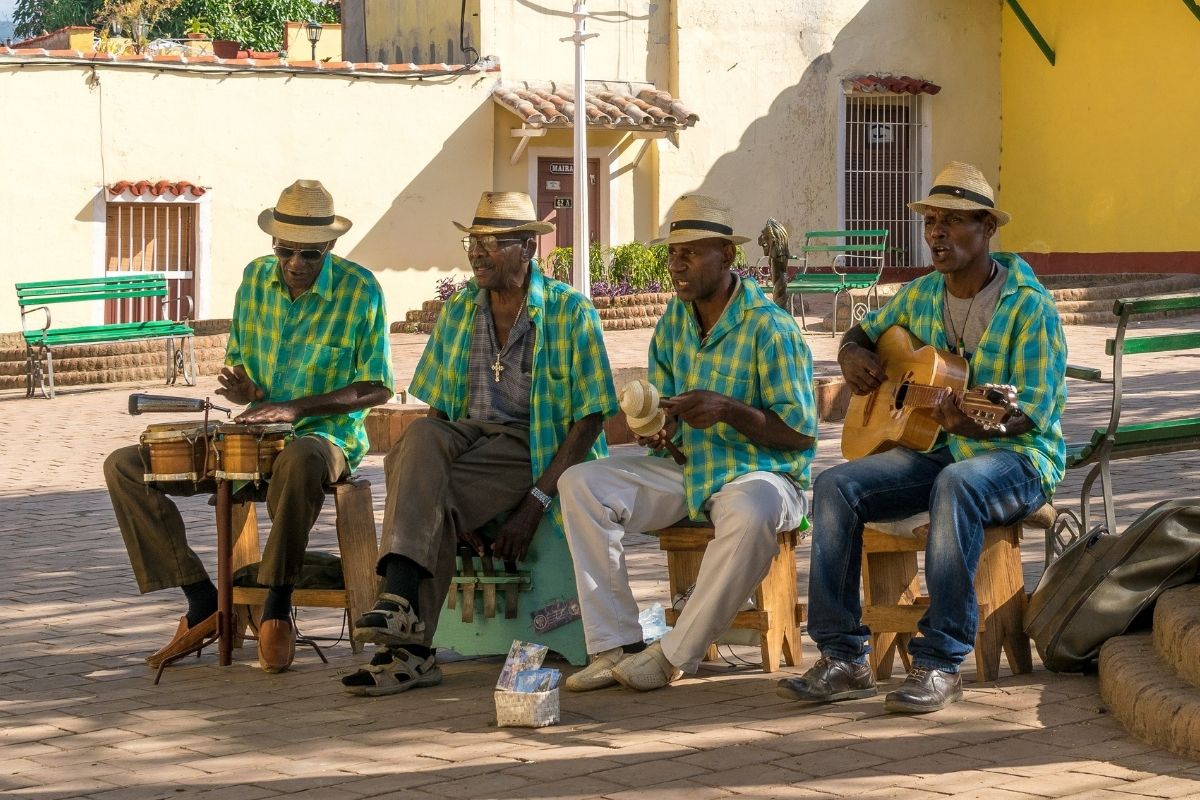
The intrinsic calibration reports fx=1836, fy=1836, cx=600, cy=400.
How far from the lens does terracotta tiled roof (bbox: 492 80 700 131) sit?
22.3m

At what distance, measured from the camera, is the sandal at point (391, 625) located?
555cm

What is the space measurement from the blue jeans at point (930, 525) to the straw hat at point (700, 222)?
0.85 meters

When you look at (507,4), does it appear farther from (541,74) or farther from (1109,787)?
(1109,787)

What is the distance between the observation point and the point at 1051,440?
5484mm

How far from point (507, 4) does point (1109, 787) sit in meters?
19.9

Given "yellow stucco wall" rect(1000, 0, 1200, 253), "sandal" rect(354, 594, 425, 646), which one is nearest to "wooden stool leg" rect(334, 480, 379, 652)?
"sandal" rect(354, 594, 425, 646)

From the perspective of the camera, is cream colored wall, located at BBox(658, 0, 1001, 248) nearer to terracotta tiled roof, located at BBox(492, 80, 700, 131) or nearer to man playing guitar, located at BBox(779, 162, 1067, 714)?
terracotta tiled roof, located at BBox(492, 80, 700, 131)

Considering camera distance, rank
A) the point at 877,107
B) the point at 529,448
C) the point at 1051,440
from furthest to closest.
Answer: the point at 877,107 < the point at 529,448 < the point at 1051,440

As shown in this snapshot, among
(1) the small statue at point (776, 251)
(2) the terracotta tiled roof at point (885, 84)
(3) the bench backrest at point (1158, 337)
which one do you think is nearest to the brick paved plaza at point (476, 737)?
(3) the bench backrest at point (1158, 337)

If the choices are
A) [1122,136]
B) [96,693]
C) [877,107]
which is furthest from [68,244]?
[96,693]

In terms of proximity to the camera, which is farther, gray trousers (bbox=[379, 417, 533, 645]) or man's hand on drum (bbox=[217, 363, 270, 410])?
man's hand on drum (bbox=[217, 363, 270, 410])

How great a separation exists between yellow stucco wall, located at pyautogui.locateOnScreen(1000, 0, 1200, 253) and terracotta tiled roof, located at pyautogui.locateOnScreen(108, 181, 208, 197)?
11293 millimetres

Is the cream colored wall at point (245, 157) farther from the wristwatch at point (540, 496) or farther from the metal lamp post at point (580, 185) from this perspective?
the wristwatch at point (540, 496)

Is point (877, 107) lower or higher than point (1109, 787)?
higher
